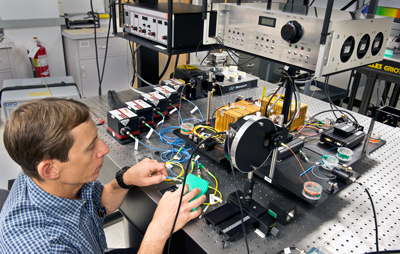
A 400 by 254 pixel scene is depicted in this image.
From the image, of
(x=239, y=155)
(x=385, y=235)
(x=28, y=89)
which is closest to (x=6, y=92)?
(x=28, y=89)

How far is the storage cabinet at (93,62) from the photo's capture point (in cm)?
346

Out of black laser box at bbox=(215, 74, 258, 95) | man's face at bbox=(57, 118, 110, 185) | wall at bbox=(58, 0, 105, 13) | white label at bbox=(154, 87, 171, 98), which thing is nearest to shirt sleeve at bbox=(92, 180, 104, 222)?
man's face at bbox=(57, 118, 110, 185)

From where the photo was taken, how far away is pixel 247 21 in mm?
1203

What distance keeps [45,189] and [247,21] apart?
0.99 meters

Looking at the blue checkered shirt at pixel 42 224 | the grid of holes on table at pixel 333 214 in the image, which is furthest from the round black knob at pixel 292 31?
the blue checkered shirt at pixel 42 224

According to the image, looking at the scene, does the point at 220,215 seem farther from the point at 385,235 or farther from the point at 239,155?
the point at 385,235

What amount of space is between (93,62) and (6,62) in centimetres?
92

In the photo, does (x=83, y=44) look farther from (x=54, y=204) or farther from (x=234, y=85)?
(x=54, y=204)

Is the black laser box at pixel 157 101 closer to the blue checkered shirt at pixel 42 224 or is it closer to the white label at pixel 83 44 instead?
the blue checkered shirt at pixel 42 224

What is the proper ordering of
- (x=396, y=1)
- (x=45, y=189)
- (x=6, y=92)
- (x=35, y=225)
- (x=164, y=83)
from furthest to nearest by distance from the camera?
1. (x=396, y=1)
2. (x=6, y=92)
3. (x=164, y=83)
4. (x=45, y=189)
5. (x=35, y=225)

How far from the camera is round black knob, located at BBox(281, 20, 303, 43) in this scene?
1.00 meters

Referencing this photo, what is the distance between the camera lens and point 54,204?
0.82 meters

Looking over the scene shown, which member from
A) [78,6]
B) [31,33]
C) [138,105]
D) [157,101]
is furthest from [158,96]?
[78,6]

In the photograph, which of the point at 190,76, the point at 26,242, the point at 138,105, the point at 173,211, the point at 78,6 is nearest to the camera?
the point at 26,242
